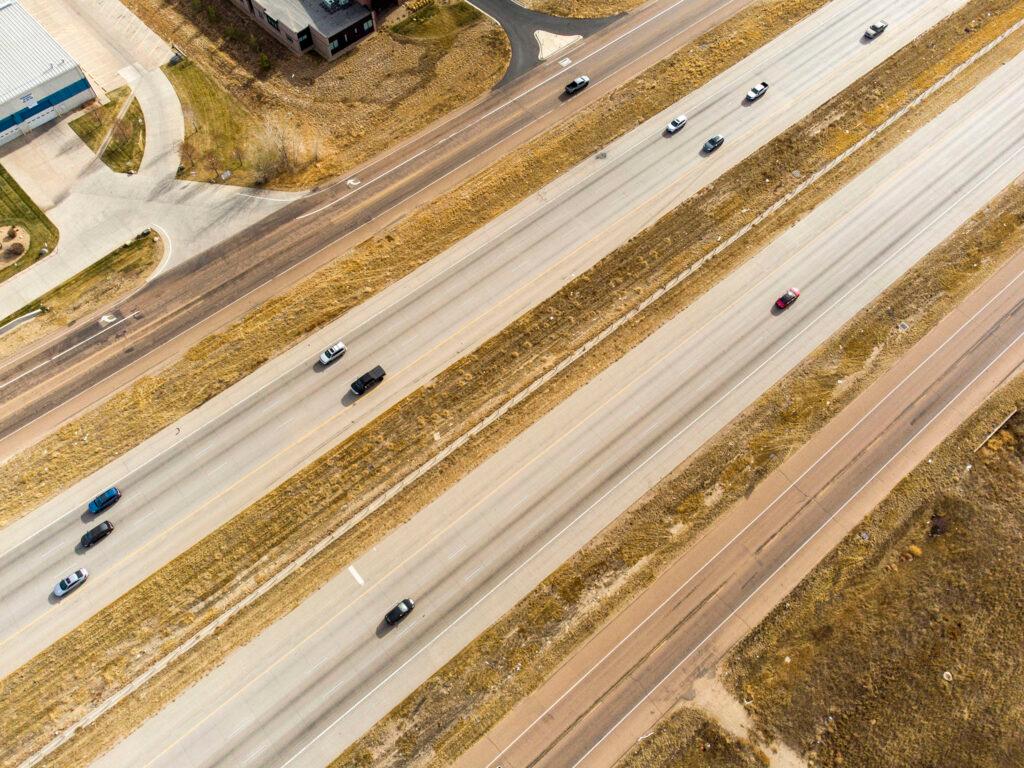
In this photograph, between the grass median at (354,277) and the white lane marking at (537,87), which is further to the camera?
the white lane marking at (537,87)

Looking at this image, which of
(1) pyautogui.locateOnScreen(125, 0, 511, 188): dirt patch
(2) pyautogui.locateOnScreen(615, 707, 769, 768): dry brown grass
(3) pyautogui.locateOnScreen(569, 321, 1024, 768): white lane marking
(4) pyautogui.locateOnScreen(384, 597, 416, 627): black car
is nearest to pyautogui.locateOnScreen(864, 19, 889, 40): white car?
(3) pyautogui.locateOnScreen(569, 321, 1024, 768): white lane marking

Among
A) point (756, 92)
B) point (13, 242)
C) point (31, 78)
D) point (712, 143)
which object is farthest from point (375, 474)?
point (756, 92)

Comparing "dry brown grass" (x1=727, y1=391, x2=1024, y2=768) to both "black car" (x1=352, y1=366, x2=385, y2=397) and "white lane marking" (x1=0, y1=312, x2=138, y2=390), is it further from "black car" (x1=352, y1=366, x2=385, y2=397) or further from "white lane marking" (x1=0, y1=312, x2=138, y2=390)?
"white lane marking" (x1=0, y1=312, x2=138, y2=390)

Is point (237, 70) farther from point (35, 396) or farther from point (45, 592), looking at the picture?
point (45, 592)

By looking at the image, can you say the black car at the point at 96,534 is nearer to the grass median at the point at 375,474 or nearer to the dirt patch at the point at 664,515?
the grass median at the point at 375,474

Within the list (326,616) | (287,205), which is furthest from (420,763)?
→ (287,205)

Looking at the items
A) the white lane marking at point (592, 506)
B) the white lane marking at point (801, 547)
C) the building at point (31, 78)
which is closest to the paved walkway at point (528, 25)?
the white lane marking at point (592, 506)
